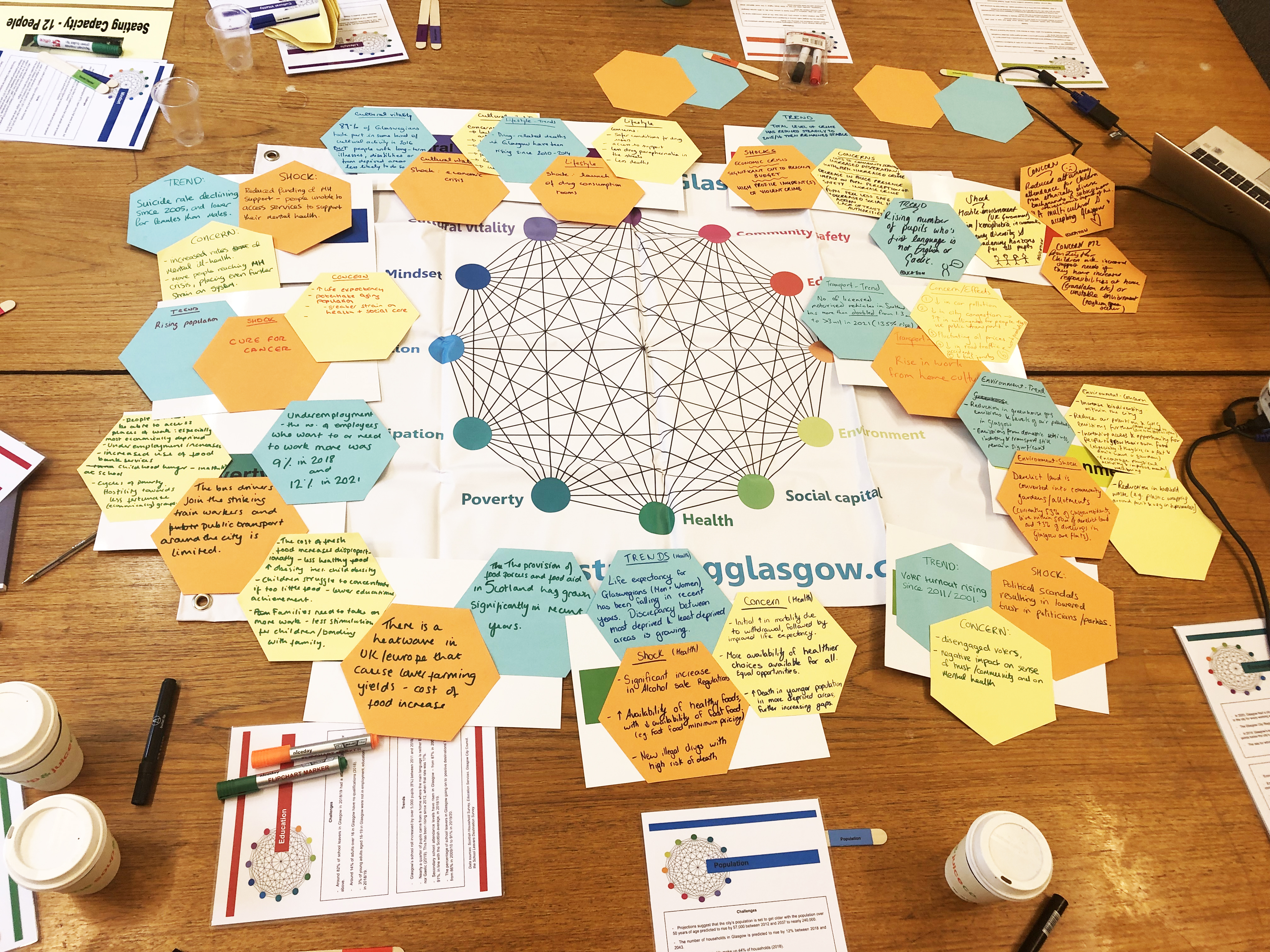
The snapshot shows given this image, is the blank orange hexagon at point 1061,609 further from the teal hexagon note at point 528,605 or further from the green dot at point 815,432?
the teal hexagon note at point 528,605

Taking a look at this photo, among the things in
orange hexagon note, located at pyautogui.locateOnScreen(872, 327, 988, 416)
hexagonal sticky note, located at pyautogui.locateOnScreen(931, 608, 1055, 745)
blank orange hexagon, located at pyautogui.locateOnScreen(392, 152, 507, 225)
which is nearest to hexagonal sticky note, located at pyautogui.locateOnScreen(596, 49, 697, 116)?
blank orange hexagon, located at pyautogui.locateOnScreen(392, 152, 507, 225)

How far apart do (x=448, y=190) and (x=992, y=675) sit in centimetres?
83

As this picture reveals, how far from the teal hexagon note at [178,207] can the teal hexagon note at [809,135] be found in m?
0.70

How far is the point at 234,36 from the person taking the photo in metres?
1.08

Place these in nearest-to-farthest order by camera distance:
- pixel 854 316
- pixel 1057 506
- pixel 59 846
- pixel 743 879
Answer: pixel 59 846 < pixel 743 879 < pixel 1057 506 < pixel 854 316

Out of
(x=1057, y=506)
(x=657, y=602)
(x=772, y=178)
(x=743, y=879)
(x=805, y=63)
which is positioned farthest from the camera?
(x=805, y=63)

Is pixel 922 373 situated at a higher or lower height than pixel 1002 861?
higher

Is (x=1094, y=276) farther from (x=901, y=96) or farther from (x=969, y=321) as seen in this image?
(x=901, y=96)

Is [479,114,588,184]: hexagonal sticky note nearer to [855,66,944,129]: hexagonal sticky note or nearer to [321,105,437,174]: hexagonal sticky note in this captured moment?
A: [321,105,437,174]: hexagonal sticky note

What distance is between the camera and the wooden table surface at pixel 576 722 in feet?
2.11

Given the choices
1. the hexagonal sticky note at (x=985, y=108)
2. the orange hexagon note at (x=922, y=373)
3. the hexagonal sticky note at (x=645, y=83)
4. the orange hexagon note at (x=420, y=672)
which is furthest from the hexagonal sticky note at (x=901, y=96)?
the orange hexagon note at (x=420, y=672)

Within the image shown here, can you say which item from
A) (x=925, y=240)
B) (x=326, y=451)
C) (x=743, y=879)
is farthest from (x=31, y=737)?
(x=925, y=240)

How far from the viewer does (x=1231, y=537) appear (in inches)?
35.4

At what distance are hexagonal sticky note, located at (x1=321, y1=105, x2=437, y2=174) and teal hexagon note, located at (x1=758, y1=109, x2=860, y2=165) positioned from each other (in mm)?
466
